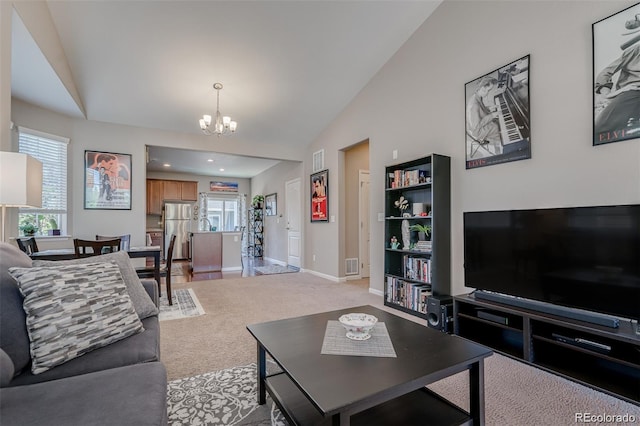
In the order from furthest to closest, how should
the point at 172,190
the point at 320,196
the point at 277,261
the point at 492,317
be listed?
the point at 172,190, the point at 277,261, the point at 320,196, the point at 492,317

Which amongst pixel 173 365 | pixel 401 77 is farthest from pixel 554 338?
pixel 401 77

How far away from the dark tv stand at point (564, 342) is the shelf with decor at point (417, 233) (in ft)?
2.16

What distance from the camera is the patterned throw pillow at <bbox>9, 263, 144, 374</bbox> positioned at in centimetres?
124

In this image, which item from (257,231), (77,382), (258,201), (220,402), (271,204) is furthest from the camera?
(257,231)

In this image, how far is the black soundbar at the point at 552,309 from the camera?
1.94m

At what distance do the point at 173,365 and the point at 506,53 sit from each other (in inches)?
157

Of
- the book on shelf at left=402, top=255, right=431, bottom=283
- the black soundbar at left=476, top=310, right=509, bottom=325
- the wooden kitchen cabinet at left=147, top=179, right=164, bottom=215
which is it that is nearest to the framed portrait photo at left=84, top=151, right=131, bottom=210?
the wooden kitchen cabinet at left=147, top=179, right=164, bottom=215

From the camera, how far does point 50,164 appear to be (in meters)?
4.27

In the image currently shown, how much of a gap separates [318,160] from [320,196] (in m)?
0.76

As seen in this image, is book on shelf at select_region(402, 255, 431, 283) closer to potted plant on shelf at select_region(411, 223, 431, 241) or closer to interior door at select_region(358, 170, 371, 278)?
potted plant on shelf at select_region(411, 223, 431, 241)

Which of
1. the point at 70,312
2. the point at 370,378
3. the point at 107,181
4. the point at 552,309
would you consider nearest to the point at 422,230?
the point at 552,309

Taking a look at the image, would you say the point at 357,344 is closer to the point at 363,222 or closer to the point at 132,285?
the point at 132,285

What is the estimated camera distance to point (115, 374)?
3.86 ft

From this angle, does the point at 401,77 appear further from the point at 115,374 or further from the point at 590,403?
the point at 115,374
